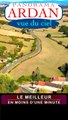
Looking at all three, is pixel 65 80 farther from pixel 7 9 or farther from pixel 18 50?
pixel 7 9

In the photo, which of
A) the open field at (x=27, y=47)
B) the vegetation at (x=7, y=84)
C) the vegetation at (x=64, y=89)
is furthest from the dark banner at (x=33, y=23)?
the vegetation at (x=64, y=89)

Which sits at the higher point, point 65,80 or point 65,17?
point 65,17

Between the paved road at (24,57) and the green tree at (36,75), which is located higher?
the paved road at (24,57)

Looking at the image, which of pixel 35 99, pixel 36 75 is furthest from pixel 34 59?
pixel 35 99

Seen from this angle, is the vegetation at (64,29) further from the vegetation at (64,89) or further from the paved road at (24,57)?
the vegetation at (64,89)

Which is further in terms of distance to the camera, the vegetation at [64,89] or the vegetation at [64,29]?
the vegetation at [64,29]

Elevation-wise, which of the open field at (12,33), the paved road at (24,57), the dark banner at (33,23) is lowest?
the paved road at (24,57)

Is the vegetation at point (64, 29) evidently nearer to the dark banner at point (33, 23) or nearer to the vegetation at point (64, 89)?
the dark banner at point (33, 23)
